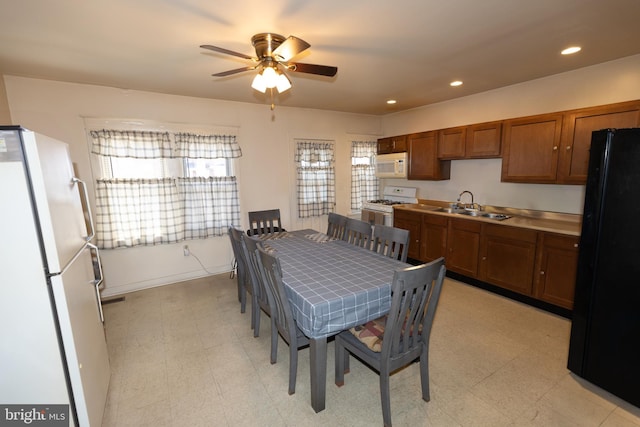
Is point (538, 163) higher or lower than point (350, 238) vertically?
higher

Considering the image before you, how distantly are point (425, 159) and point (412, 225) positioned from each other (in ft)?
3.50

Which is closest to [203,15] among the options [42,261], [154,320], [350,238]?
[42,261]

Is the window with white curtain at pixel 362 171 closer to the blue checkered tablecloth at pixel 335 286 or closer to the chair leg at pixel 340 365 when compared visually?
the blue checkered tablecloth at pixel 335 286

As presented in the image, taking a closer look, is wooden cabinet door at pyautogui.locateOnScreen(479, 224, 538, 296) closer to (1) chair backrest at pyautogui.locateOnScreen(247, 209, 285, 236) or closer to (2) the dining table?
(2) the dining table

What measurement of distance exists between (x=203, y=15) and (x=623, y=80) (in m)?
3.80

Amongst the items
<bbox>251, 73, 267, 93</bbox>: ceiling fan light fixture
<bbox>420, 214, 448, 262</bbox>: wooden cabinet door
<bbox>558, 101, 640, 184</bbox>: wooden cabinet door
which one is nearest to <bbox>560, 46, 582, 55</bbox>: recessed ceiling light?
<bbox>558, 101, 640, 184</bbox>: wooden cabinet door

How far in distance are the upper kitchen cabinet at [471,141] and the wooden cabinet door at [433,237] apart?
3.10 ft

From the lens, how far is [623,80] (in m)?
2.71

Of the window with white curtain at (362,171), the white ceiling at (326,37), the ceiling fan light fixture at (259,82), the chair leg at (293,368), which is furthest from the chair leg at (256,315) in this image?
the window with white curtain at (362,171)

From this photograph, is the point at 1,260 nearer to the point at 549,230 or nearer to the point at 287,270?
the point at 287,270

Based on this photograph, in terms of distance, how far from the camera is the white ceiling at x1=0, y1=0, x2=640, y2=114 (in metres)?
1.79

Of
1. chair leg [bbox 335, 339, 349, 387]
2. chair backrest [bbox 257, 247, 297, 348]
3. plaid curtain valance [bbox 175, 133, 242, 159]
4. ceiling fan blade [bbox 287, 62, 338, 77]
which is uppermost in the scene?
ceiling fan blade [bbox 287, 62, 338, 77]

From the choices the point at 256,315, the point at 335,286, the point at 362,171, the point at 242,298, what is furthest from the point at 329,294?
the point at 362,171

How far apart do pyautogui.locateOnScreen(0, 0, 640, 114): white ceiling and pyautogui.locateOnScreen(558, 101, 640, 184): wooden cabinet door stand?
0.51 metres
